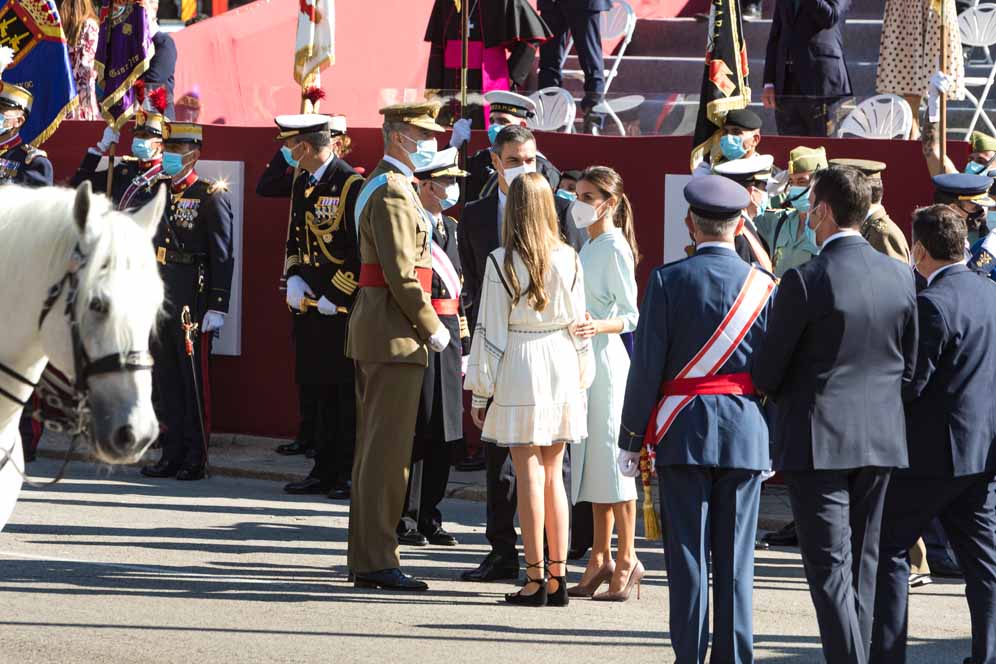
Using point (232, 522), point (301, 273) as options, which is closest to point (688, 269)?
point (232, 522)

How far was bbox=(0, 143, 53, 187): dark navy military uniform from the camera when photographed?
1277cm

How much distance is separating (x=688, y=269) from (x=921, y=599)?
9.72 ft

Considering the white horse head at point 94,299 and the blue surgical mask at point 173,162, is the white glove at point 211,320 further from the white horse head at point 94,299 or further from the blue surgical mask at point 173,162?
the white horse head at point 94,299

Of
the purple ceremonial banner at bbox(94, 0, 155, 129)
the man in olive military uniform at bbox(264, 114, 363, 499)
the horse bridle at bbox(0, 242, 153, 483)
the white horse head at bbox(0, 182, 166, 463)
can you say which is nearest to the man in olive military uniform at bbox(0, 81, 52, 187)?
the purple ceremonial banner at bbox(94, 0, 155, 129)

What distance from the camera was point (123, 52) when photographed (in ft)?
46.4

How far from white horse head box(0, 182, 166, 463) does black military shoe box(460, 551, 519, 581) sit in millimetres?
3679

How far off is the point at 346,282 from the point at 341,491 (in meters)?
1.43

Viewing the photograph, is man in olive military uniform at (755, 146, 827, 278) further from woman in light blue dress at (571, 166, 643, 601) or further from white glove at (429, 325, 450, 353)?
white glove at (429, 325, 450, 353)

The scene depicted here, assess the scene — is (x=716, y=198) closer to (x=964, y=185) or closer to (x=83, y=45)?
(x=964, y=185)

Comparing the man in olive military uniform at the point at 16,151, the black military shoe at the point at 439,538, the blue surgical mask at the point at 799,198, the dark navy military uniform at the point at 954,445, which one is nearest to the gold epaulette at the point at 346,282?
the black military shoe at the point at 439,538

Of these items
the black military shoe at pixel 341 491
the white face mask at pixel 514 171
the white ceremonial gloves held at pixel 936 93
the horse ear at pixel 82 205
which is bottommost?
the black military shoe at pixel 341 491

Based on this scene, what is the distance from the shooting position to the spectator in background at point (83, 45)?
15258 mm

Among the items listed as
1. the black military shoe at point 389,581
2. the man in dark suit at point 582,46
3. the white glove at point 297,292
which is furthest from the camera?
the man in dark suit at point 582,46

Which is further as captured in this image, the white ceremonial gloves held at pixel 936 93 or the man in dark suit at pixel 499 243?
the white ceremonial gloves held at pixel 936 93
